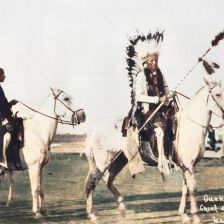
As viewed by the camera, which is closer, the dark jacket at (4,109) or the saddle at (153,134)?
the saddle at (153,134)

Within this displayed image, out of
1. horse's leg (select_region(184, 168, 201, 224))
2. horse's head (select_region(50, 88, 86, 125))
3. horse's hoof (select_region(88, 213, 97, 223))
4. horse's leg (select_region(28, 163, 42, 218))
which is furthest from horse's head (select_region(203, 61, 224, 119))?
horse's leg (select_region(28, 163, 42, 218))

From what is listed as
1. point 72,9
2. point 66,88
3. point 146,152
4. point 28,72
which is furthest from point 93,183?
point 72,9

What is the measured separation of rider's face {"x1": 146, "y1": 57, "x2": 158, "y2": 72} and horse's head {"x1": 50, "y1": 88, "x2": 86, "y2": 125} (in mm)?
1233

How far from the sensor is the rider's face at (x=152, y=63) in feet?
22.5

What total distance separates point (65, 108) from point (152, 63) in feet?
4.92

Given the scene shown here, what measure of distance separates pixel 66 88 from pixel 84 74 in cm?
38

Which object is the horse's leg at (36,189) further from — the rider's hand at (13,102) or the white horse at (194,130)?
the white horse at (194,130)

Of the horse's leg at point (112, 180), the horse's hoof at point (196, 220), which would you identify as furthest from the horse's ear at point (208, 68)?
the horse's hoof at point (196, 220)

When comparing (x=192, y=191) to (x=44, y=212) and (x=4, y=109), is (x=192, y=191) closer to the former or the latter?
(x=44, y=212)

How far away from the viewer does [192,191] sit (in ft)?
21.1

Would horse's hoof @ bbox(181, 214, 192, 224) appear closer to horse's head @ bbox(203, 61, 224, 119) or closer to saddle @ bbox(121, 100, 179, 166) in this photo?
saddle @ bbox(121, 100, 179, 166)

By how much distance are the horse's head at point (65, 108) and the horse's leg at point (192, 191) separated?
1.81 meters

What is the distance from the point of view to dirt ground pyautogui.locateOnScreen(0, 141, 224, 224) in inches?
265

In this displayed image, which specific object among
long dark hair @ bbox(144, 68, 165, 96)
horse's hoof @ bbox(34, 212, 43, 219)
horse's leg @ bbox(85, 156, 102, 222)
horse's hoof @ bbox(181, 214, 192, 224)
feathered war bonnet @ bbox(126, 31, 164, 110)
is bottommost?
horse's hoof @ bbox(181, 214, 192, 224)
